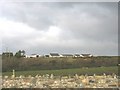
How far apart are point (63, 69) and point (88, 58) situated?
14.1 ft

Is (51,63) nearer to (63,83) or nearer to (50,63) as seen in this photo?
(50,63)

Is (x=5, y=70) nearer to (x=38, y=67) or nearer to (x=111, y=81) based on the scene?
(x=38, y=67)

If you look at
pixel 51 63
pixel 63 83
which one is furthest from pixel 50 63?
pixel 63 83

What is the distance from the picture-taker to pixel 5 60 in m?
26.0

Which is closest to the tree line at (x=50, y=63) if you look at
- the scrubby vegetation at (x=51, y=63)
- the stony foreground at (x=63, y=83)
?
the scrubby vegetation at (x=51, y=63)

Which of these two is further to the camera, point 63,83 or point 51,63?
point 51,63

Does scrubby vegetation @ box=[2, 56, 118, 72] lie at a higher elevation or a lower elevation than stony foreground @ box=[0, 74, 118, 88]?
higher

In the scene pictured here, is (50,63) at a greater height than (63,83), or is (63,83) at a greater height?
(50,63)

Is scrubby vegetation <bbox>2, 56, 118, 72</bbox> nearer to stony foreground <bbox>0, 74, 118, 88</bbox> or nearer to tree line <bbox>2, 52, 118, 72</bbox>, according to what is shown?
tree line <bbox>2, 52, 118, 72</bbox>

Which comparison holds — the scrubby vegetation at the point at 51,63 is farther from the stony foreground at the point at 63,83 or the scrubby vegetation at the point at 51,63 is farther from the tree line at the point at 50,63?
the stony foreground at the point at 63,83

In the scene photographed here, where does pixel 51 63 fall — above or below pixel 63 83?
above

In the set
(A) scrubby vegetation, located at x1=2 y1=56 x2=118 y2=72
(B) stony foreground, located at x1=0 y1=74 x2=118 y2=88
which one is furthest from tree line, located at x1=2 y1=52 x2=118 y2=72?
(B) stony foreground, located at x1=0 y1=74 x2=118 y2=88

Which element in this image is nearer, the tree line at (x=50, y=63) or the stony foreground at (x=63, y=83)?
the stony foreground at (x=63, y=83)

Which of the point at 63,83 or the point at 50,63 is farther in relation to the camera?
the point at 50,63
